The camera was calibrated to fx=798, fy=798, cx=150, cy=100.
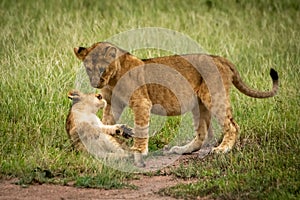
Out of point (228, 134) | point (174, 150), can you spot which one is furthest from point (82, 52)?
point (228, 134)

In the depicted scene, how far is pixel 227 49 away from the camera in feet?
34.0

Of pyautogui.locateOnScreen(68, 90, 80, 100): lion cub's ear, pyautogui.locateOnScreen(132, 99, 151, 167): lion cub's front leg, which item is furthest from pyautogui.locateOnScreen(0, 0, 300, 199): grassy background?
pyautogui.locateOnScreen(132, 99, 151, 167): lion cub's front leg

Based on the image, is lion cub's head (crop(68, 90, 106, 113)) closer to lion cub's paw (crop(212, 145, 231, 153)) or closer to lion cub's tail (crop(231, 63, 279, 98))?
lion cub's paw (crop(212, 145, 231, 153))

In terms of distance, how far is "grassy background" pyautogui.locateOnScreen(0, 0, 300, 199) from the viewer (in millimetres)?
6484

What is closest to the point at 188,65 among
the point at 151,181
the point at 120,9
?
the point at 151,181

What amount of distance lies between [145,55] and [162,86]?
2299 millimetres

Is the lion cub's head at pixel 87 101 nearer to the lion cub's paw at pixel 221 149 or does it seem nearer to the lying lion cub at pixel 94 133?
the lying lion cub at pixel 94 133

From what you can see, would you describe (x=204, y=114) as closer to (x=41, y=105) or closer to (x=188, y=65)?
(x=188, y=65)

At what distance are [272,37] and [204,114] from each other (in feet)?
12.7

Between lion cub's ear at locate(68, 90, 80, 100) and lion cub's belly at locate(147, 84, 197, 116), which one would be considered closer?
lion cub's ear at locate(68, 90, 80, 100)

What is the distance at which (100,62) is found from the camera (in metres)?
7.20

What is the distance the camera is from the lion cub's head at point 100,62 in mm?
7180

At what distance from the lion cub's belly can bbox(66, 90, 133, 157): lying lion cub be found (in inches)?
18.8

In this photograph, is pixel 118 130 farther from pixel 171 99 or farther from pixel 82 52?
pixel 82 52
